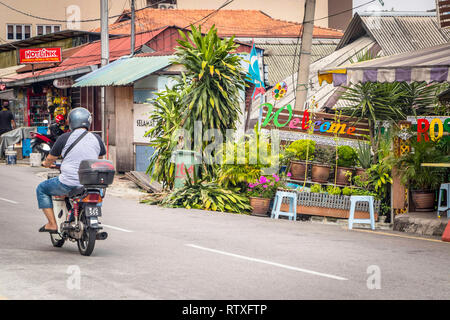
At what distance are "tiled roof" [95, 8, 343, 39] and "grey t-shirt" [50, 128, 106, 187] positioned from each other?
132ft

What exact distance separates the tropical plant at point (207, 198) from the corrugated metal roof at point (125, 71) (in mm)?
5936

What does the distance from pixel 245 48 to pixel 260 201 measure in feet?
58.6

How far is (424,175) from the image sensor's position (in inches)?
564

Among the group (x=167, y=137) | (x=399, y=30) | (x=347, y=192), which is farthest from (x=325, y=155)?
(x=399, y=30)

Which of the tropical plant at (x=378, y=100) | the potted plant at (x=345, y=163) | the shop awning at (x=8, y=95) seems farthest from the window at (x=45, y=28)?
the potted plant at (x=345, y=163)

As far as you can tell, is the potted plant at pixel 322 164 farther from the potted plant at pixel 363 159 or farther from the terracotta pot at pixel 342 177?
the potted plant at pixel 363 159

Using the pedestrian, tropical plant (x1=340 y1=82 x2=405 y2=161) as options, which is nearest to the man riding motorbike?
tropical plant (x1=340 y1=82 x2=405 y2=161)

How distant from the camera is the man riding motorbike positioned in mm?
9648

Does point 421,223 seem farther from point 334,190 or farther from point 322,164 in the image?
point 322,164

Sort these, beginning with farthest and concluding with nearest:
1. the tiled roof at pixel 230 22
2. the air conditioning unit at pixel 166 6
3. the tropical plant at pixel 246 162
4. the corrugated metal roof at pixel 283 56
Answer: the air conditioning unit at pixel 166 6 < the tiled roof at pixel 230 22 < the corrugated metal roof at pixel 283 56 < the tropical plant at pixel 246 162

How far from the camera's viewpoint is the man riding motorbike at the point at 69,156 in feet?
31.7

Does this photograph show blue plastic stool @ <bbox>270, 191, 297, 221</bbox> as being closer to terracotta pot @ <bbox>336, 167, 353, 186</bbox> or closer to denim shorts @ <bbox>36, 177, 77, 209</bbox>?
terracotta pot @ <bbox>336, 167, 353, 186</bbox>
